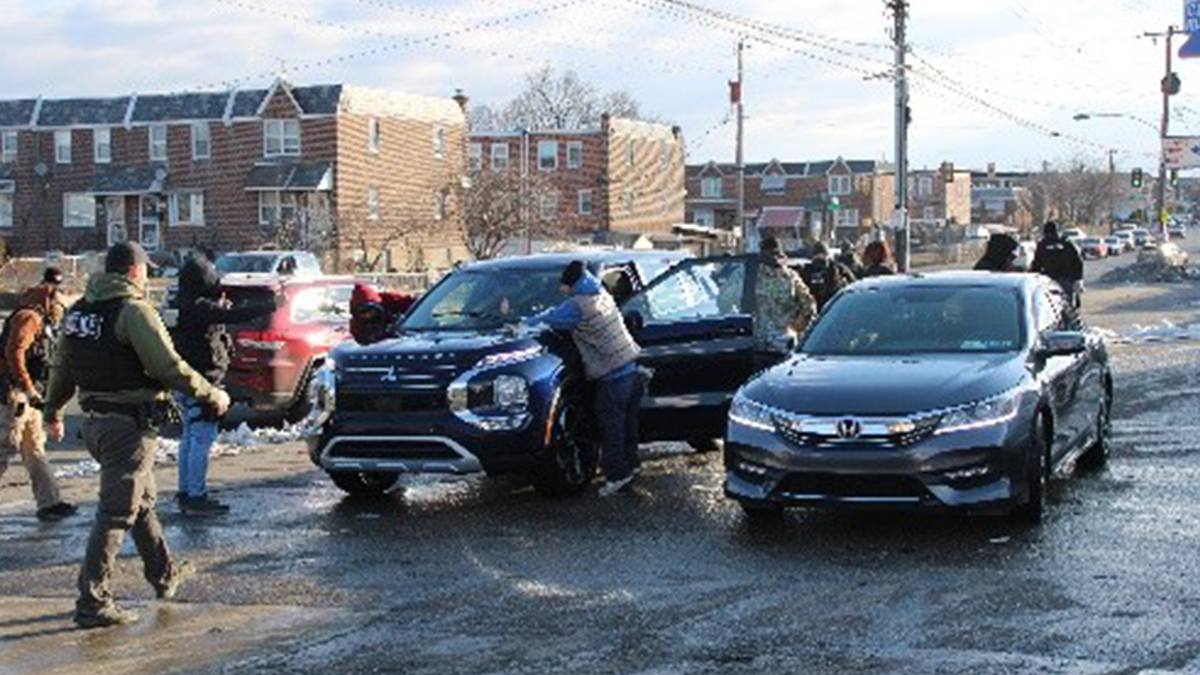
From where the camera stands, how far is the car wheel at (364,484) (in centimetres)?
1148

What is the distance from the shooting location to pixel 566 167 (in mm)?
77812

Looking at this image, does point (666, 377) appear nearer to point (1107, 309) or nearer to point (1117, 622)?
point (1117, 622)

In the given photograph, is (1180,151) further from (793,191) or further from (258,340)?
(258,340)

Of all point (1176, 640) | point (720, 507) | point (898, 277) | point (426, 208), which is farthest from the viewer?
point (426, 208)

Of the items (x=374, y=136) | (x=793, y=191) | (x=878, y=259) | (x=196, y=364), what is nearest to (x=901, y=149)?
(x=878, y=259)

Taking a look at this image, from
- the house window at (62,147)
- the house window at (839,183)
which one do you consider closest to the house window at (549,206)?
the house window at (62,147)

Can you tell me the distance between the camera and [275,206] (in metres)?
61.7

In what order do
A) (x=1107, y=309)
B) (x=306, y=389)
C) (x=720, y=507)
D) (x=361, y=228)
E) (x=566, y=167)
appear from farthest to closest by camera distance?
(x=566, y=167) < (x=361, y=228) < (x=1107, y=309) < (x=306, y=389) < (x=720, y=507)

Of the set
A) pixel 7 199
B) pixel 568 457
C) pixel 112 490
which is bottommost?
pixel 568 457

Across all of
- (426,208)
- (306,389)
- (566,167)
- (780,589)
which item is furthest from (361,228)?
(780,589)

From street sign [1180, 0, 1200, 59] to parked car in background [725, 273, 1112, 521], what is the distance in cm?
2550

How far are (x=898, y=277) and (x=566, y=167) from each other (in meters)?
66.9

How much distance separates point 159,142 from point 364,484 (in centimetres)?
5559

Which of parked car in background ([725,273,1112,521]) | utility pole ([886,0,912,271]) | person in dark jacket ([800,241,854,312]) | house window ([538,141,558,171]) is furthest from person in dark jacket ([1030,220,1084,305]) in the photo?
house window ([538,141,558,171])
